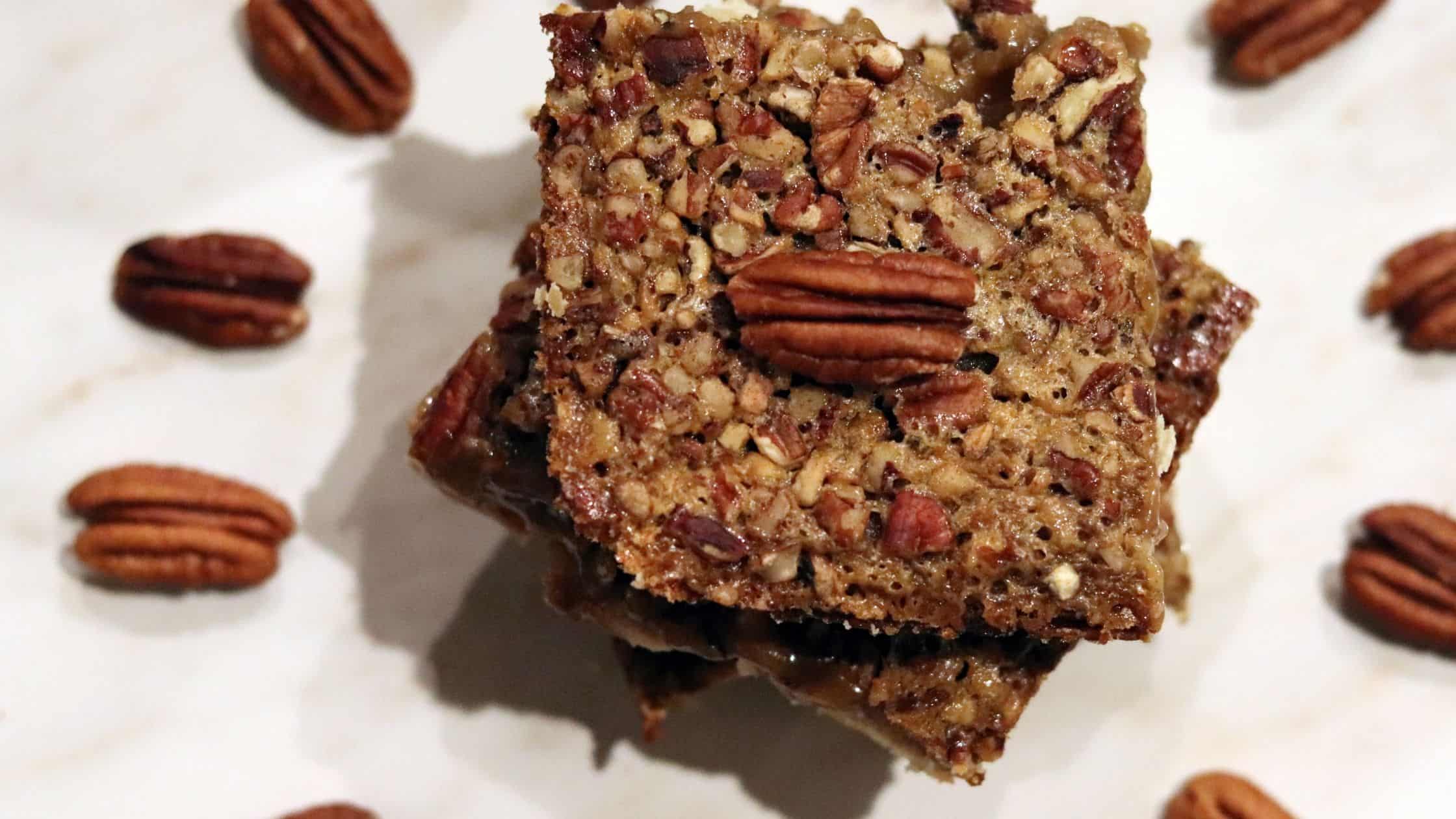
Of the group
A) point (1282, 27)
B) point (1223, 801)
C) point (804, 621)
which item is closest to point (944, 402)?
point (804, 621)

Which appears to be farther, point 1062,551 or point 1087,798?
point 1087,798

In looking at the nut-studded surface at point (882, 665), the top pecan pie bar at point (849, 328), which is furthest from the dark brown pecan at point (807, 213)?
the nut-studded surface at point (882, 665)

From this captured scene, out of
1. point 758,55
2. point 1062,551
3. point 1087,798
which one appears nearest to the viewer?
point 1062,551

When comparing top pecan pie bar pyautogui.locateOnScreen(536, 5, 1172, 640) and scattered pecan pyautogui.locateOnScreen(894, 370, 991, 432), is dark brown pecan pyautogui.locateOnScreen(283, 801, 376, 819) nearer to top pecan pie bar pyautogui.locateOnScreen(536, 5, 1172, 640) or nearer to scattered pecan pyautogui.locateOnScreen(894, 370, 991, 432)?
top pecan pie bar pyautogui.locateOnScreen(536, 5, 1172, 640)

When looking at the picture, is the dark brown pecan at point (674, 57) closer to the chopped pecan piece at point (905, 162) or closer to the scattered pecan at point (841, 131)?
the scattered pecan at point (841, 131)

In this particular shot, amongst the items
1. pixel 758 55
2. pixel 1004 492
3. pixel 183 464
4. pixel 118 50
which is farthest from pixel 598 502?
pixel 118 50

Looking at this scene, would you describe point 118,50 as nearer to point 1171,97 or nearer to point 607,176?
point 607,176

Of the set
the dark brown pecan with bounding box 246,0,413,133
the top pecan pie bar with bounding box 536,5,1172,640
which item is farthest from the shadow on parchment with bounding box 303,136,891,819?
the top pecan pie bar with bounding box 536,5,1172,640
